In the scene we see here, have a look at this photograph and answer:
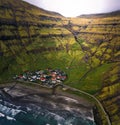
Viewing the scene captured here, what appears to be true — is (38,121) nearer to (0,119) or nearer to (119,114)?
(0,119)

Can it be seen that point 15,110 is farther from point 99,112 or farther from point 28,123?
point 99,112

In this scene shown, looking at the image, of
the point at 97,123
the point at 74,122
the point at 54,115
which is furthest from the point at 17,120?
the point at 97,123

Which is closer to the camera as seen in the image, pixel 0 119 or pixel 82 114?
pixel 0 119

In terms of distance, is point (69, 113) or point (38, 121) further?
point (69, 113)

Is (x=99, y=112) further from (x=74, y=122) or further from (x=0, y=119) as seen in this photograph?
(x=0, y=119)

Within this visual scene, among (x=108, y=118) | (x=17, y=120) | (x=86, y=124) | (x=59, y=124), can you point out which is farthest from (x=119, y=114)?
(x=17, y=120)

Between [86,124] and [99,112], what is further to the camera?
[99,112]

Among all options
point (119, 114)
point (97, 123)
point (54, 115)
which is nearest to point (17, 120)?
point (54, 115)
